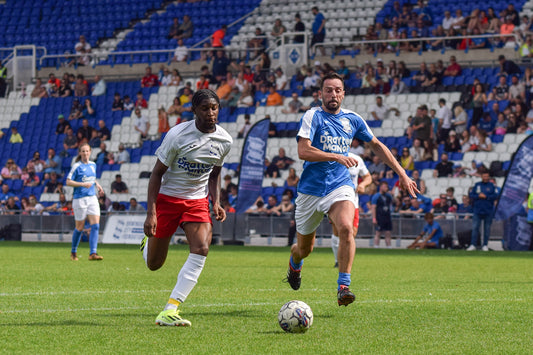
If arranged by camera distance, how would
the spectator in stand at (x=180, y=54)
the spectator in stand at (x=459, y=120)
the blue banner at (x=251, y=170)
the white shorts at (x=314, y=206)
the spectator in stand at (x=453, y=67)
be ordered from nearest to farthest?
1. the white shorts at (x=314, y=206)
2. the blue banner at (x=251, y=170)
3. the spectator in stand at (x=459, y=120)
4. the spectator in stand at (x=453, y=67)
5. the spectator in stand at (x=180, y=54)

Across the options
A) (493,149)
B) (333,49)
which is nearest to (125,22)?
(333,49)

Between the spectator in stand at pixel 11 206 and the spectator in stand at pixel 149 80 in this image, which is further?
the spectator in stand at pixel 149 80

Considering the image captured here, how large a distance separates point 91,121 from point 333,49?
976 cm

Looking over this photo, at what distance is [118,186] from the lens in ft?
98.6

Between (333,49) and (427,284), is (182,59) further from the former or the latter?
(427,284)

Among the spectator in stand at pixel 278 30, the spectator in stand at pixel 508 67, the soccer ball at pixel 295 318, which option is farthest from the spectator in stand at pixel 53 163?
the soccer ball at pixel 295 318

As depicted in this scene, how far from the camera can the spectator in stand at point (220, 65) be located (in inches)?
1261

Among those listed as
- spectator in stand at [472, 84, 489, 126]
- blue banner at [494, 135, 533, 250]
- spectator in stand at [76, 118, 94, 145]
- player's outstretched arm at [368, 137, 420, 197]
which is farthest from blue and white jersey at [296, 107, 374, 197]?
spectator in stand at [76, 118, 94, 145]

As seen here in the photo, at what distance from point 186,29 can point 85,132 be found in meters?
6.24

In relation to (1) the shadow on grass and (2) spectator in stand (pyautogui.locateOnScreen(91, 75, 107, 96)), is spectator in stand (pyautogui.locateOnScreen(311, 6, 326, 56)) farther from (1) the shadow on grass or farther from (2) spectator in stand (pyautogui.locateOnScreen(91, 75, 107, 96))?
(1) the shadow on grass

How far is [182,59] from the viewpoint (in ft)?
113

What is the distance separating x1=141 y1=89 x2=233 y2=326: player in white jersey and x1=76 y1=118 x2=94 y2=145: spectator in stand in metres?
24.4

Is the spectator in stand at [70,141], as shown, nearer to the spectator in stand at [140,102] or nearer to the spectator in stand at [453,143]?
the spectator in stand at [140,102]

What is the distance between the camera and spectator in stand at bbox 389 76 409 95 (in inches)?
1124
